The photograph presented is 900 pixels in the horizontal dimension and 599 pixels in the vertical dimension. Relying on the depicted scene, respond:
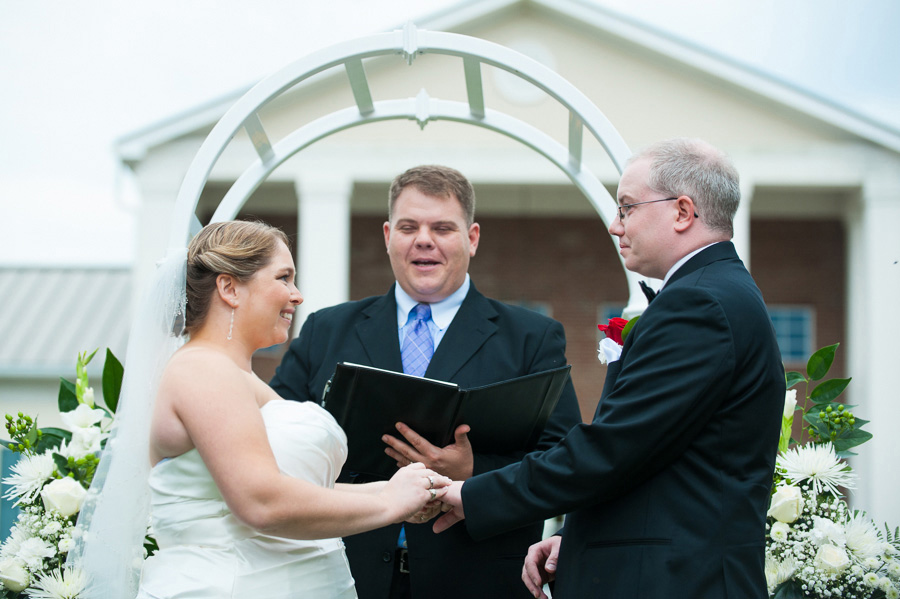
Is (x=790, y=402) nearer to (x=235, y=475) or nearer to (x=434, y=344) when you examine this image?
(x=434, y=344)

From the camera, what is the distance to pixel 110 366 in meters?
3.71

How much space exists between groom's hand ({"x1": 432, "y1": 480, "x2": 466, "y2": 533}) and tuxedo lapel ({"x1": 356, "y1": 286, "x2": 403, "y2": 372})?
700 millimetres

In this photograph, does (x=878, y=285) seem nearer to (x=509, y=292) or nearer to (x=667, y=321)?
(x=509, y=292)

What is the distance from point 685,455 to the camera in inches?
91.0

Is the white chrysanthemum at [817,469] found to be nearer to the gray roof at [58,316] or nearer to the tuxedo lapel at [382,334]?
the tuxedo lapel at [382,334]

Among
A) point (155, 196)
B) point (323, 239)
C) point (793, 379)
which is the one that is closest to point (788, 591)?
point (793, 379)

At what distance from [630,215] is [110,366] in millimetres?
2354

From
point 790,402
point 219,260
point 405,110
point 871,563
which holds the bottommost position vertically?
point 871,563

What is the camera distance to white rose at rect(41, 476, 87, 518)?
10.8ft

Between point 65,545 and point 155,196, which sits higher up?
point 155,196

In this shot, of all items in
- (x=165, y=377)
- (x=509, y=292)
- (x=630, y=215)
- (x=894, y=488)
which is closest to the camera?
(x=165, y=377)

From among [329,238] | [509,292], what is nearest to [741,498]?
[329,238]

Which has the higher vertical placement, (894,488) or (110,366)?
(110,366)

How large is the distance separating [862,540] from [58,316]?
15.7m
